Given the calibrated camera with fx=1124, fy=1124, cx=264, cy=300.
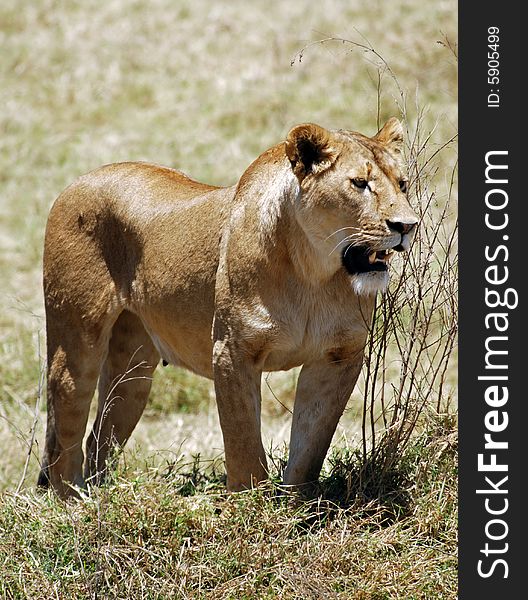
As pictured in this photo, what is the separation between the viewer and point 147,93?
46.8ft

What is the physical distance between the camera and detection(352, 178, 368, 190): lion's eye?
167 inches

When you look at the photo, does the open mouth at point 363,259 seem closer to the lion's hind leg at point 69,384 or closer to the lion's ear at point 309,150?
the lion's ear at point 309,150

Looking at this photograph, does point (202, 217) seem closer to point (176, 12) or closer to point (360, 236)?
point (360, 236)

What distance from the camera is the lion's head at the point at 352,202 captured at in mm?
4191

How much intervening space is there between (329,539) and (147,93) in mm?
10589

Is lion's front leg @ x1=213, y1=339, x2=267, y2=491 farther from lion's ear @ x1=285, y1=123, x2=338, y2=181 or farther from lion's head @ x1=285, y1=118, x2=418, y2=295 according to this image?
lion's ear @ x1=285, y1=123, x2=338, y2=181

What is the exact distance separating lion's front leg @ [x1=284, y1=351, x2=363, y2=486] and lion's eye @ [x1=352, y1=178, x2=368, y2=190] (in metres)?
0.80

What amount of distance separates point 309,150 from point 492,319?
3.26 ft

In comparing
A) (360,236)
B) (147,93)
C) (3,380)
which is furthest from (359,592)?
(147,93)

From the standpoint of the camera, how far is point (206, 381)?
809 centimetres

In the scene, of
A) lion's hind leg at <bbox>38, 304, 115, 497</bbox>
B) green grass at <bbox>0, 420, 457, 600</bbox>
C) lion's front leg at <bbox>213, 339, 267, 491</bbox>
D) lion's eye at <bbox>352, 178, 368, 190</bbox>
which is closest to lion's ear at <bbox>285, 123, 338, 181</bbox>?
lion's eye at <bbox>352, 178, 368, 190</bbox>

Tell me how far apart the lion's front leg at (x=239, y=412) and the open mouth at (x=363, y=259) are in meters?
0.58

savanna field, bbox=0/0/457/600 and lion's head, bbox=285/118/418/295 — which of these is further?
savanna field, bbox=0/0/457/600

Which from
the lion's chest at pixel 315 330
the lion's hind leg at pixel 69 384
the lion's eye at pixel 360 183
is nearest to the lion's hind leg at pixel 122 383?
the lion's hind leg at pixel 69 384
